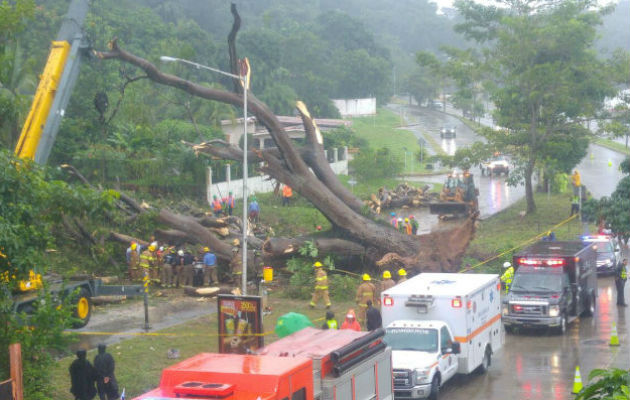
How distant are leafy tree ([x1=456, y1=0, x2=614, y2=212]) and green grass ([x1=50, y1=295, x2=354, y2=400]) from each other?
21.8 metres

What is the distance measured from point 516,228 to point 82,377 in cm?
3062

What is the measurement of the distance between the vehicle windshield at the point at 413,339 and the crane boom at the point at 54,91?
11980 mm

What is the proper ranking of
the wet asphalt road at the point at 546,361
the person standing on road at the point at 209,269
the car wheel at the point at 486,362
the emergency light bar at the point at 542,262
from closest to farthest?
the wet asphalt road at the point at 546,361 < the car wheel at the point at 486,362 < the emergency light bar at the point at 542,262 < the person standing on road at the point at 209,269

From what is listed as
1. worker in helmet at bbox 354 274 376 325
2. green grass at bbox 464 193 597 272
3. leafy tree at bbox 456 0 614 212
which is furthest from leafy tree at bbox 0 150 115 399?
leafy tree at bbox 456 0 614 212

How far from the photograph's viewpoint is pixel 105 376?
15.2 metres

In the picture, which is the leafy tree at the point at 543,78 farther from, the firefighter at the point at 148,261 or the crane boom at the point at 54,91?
the crane boom at the point at 54,91

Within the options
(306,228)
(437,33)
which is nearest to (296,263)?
(306,228)

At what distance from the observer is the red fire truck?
11.2 m

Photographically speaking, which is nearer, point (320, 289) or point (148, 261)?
point (320, 289)

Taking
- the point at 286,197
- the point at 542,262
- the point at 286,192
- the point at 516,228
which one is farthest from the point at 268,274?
the point at 286,197

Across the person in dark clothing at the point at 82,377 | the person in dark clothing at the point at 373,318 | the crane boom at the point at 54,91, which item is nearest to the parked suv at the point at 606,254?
the person in dark clothing at the point at 373,318

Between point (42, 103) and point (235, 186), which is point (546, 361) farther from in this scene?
point (235, 186)

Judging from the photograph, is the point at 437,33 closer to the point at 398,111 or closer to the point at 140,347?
the point at 398,111

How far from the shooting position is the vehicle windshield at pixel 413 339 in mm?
17938
